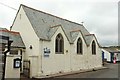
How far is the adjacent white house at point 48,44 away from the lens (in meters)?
17.8

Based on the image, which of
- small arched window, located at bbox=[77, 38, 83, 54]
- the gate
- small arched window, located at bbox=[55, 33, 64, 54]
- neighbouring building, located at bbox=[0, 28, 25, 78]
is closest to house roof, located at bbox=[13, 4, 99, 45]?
small arched window, located at bbox=[55, 33, 64, 54]

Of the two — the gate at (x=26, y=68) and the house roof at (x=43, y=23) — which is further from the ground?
the house roof at (x=43, y=23)

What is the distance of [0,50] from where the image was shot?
391 inches

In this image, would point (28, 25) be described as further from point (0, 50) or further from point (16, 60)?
point (0, 50)

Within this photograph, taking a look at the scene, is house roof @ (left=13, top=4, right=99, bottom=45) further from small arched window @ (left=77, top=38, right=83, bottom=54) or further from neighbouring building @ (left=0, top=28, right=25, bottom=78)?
neighbouring building @ (left=0, top=28, right=25, bottom=78)

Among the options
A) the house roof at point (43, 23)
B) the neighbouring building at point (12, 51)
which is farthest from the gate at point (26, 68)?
the house roof at point (43, 23)

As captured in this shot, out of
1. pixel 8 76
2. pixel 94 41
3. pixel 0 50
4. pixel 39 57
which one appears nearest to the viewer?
pixel 0 50

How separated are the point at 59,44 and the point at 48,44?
7.12 feet

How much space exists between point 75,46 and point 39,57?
21.3ft

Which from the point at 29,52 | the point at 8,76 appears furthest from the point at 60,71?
the point at 8,76

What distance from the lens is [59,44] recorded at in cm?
2056

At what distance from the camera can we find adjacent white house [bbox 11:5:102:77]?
1775cm

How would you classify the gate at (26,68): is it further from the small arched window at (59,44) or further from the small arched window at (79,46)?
the small arched window at (79,46)

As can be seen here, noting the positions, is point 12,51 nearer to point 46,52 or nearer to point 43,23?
point 46,52
